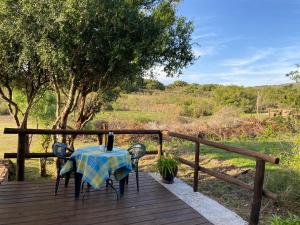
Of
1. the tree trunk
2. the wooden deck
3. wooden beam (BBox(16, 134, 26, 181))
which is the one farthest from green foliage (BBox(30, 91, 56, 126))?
the wooden deck

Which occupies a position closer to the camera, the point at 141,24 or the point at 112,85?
the point at 141,24

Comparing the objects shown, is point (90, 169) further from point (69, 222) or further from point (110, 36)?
point (110, 36)

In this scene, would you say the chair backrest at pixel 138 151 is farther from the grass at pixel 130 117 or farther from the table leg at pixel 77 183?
the grass at pixel 130 117

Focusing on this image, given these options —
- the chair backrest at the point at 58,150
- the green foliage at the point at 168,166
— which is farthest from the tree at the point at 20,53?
the green foliage at the point at 168,166

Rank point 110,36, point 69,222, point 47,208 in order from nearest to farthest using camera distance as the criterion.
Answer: point 69,222 → point 47,208 → point 110,36

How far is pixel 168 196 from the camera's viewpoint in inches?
206

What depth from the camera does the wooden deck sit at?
405 centimetres

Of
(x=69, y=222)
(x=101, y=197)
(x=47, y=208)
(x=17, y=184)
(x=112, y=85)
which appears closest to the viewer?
(x=69, y=222)

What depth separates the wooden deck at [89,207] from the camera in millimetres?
4047

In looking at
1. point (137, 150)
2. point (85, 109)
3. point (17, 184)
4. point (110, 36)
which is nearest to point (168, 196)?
point (137, 150)

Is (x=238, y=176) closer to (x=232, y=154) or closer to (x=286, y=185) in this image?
(x=286, y=185)

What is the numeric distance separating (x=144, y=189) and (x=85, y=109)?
3.20 metres

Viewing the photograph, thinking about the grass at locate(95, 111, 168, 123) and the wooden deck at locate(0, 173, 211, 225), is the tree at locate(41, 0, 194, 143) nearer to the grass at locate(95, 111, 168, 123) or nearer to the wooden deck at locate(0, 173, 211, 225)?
the wooden deck at locate(0, 173, 211, 225)

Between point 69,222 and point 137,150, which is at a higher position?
point 137,150
